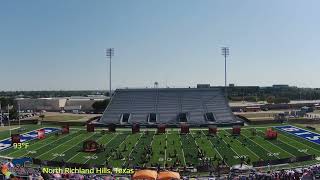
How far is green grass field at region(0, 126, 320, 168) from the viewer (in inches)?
1655

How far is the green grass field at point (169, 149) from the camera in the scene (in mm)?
42031

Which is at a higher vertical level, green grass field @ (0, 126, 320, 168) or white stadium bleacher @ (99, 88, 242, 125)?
white stadium bleacher @ (99, 88, 242, 125)

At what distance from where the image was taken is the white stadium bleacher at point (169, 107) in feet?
240

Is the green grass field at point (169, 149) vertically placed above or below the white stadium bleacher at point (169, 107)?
below

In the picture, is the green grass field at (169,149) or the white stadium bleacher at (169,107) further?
the white stadium bleacher at (169,107)

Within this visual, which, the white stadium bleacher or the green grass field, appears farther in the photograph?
the white stadium bleacher

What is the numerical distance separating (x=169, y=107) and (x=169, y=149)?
30.5 m

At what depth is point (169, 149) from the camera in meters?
47.6

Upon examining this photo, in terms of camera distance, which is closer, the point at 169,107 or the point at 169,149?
the point at 169,149

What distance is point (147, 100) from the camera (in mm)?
80750

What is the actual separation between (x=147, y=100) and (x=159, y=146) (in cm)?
3164

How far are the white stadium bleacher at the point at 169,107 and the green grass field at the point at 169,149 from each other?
13.0 m

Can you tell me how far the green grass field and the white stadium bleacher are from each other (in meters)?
13.0

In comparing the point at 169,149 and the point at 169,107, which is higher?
the point at 169,107
